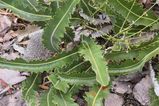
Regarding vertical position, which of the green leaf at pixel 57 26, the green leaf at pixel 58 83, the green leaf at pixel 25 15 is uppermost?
the green leaf at pixel 25 15

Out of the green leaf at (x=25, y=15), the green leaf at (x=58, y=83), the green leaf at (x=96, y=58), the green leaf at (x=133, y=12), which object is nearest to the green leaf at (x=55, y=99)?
the green leaf at (x=58, y=83)

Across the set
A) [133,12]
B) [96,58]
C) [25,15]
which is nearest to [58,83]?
[96,58]

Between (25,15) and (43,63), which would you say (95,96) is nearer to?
(43,63)

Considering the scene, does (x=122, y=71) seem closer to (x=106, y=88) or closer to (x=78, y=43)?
(x=106, y=88)

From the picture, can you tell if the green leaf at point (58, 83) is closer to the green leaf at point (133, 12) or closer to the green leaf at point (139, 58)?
the green leaf at point (139, 58)

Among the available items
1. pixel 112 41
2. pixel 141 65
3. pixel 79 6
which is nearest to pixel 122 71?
pixel 141 65
